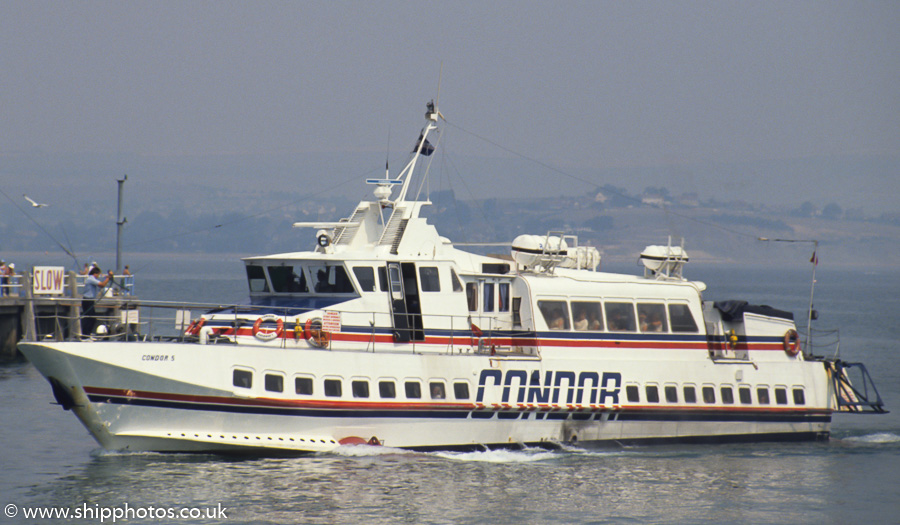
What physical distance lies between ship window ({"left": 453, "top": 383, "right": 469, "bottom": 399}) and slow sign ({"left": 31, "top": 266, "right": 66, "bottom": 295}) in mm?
23064

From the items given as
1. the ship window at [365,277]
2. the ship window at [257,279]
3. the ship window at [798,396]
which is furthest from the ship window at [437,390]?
the ship window at [798,396]

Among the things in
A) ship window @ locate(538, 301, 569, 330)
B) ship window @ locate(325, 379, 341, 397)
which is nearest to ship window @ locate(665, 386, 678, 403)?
ship window @ locate(538, 301, 569, 330)

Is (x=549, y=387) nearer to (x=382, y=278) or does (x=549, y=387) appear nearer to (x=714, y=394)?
(x=382, y=278)

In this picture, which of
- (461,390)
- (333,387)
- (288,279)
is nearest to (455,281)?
(461,390)

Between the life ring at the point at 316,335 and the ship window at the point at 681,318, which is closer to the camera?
the life ring at the point at 316,335

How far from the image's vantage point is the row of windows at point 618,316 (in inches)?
890

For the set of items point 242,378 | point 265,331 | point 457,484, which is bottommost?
point 457,484

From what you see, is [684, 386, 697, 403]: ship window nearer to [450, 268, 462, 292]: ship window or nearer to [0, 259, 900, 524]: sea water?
[0, 259, 900, 524]: sea water

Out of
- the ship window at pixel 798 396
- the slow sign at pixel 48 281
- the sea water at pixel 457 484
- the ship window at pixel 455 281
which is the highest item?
the slow sign at pixel 48 281

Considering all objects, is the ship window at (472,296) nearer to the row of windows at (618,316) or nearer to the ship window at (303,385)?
the row of windows at (618,316)

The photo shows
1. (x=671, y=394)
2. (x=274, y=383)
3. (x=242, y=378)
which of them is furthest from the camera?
(x=671, y=394)

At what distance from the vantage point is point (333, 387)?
19.9 meters

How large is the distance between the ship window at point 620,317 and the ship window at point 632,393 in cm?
141

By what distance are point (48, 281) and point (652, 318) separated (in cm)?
2565
